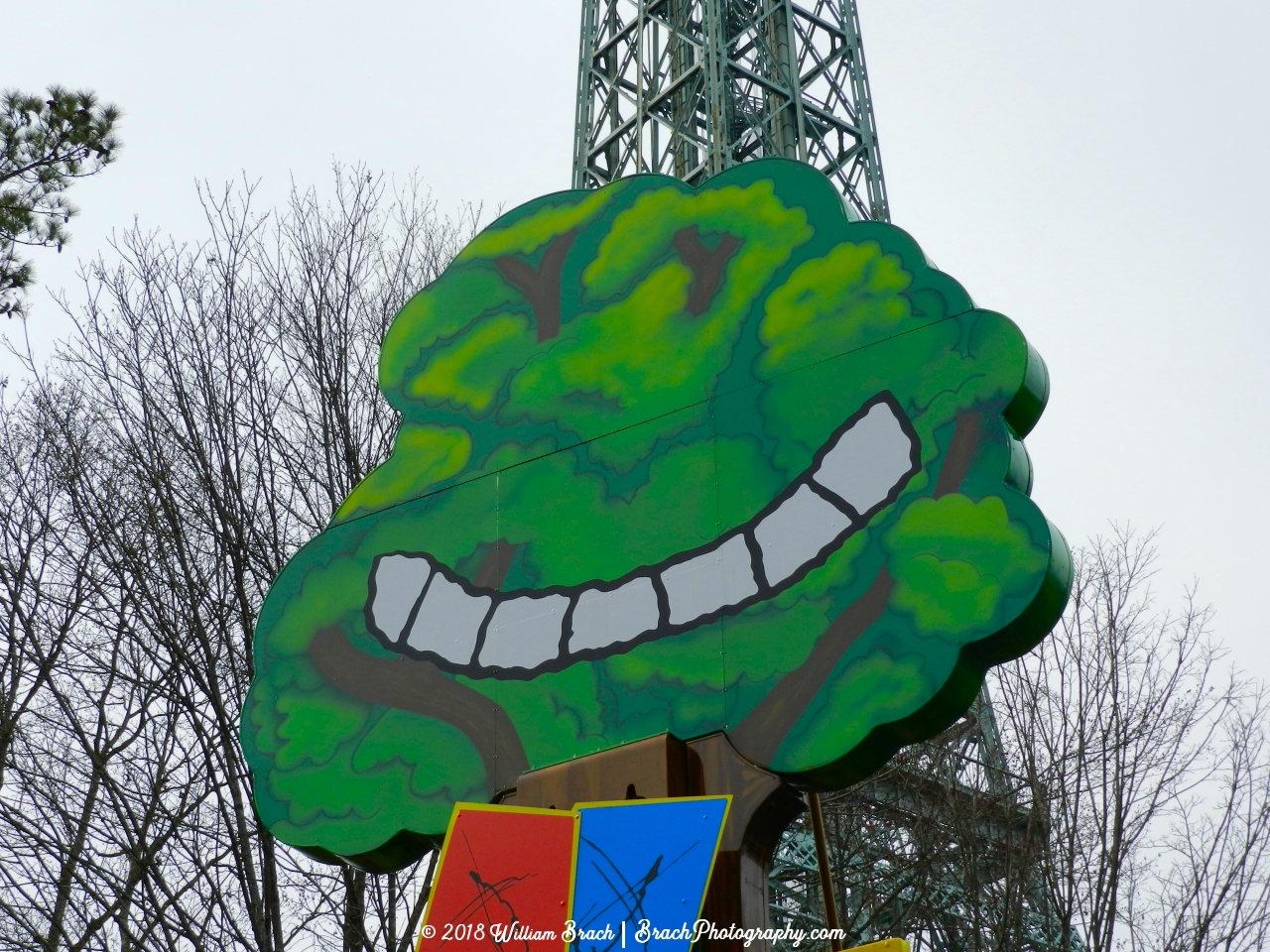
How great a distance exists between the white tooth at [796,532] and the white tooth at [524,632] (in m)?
0.99

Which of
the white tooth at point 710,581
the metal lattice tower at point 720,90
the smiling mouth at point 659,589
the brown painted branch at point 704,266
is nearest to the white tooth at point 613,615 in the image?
the smiling mouth at point 659,589

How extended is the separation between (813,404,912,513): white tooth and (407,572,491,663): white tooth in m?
1.73

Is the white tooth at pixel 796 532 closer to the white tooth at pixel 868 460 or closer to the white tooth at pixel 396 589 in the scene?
the white tooth at pixel 868 460

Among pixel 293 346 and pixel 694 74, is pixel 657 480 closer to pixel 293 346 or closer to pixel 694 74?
pixel 293 346

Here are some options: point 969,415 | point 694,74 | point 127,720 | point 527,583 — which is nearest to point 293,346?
point 127,720

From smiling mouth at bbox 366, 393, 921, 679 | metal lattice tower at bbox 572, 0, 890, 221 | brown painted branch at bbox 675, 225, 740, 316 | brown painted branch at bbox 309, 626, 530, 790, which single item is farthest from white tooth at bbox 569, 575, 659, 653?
metal lattice tower at bbox 572, 0, 890, 221

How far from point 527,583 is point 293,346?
5545mm

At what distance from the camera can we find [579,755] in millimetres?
5816

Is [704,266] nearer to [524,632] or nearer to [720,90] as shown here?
[524,632]

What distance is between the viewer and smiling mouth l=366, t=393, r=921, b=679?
5.61 meters

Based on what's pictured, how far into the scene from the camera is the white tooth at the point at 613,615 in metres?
5.96

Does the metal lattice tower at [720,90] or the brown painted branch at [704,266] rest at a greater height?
the metal lattice tower at [720,90]

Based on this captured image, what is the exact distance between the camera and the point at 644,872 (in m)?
5.29

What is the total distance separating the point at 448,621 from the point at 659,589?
1.08 m
